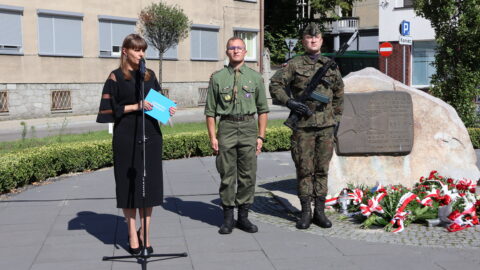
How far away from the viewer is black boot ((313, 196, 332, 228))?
650 cm

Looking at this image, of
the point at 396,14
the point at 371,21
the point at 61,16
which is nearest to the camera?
the point at 61,16

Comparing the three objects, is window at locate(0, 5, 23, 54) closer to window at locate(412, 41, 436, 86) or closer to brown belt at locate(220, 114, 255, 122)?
window at locate(412, 41, 436, 86)

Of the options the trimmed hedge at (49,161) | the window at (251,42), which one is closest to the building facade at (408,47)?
the window at (251,42)

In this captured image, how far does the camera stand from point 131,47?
212 inches

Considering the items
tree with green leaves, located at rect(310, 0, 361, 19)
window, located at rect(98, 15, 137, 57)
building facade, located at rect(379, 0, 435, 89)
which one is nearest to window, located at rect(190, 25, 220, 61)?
window, located at rect(98, 15, 137, 57)

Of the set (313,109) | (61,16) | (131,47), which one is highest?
(61,16)

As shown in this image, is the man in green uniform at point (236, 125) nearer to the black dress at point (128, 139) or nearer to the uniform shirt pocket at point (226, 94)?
the uniform shirt pocket at point (226, 94)

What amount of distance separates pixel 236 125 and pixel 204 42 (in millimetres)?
23462

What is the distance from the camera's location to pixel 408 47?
26.7 meters

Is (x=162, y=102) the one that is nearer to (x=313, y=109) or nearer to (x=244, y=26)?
(x=313, y=109)

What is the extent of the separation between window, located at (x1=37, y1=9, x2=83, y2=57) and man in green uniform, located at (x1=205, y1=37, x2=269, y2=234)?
1818 cm

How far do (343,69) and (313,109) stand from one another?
28.9m

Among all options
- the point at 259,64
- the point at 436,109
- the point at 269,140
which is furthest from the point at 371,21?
the point at 436,109

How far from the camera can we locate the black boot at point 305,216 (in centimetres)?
645
